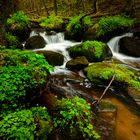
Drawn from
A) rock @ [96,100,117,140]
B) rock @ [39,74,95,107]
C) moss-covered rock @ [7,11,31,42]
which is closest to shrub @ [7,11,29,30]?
moss-covered rock @ [7,11,31,42]

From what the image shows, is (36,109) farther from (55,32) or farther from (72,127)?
(55,32)

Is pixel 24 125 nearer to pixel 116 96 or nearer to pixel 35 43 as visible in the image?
pixel 116 96

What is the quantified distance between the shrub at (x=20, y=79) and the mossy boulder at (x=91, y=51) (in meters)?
5.16

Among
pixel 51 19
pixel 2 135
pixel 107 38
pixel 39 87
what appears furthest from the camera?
pixel 51 19

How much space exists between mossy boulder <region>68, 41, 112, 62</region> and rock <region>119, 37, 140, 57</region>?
119cm

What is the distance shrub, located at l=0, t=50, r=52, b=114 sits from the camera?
4.83m

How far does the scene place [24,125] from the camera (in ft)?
14.1

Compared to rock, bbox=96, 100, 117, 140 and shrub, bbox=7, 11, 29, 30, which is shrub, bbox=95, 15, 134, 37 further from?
rock, bbox=96, 100, 117, 140

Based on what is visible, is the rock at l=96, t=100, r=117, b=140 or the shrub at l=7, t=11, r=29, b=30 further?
the shrub at l=7, t=11, r=29, b=30

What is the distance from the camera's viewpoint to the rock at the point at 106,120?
219 inches

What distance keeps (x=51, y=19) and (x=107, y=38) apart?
185 inches

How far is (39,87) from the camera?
5.52 metres

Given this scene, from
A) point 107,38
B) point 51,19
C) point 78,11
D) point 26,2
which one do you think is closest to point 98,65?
point 107,38

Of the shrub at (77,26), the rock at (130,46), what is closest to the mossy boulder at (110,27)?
the shrub at (77,26)
